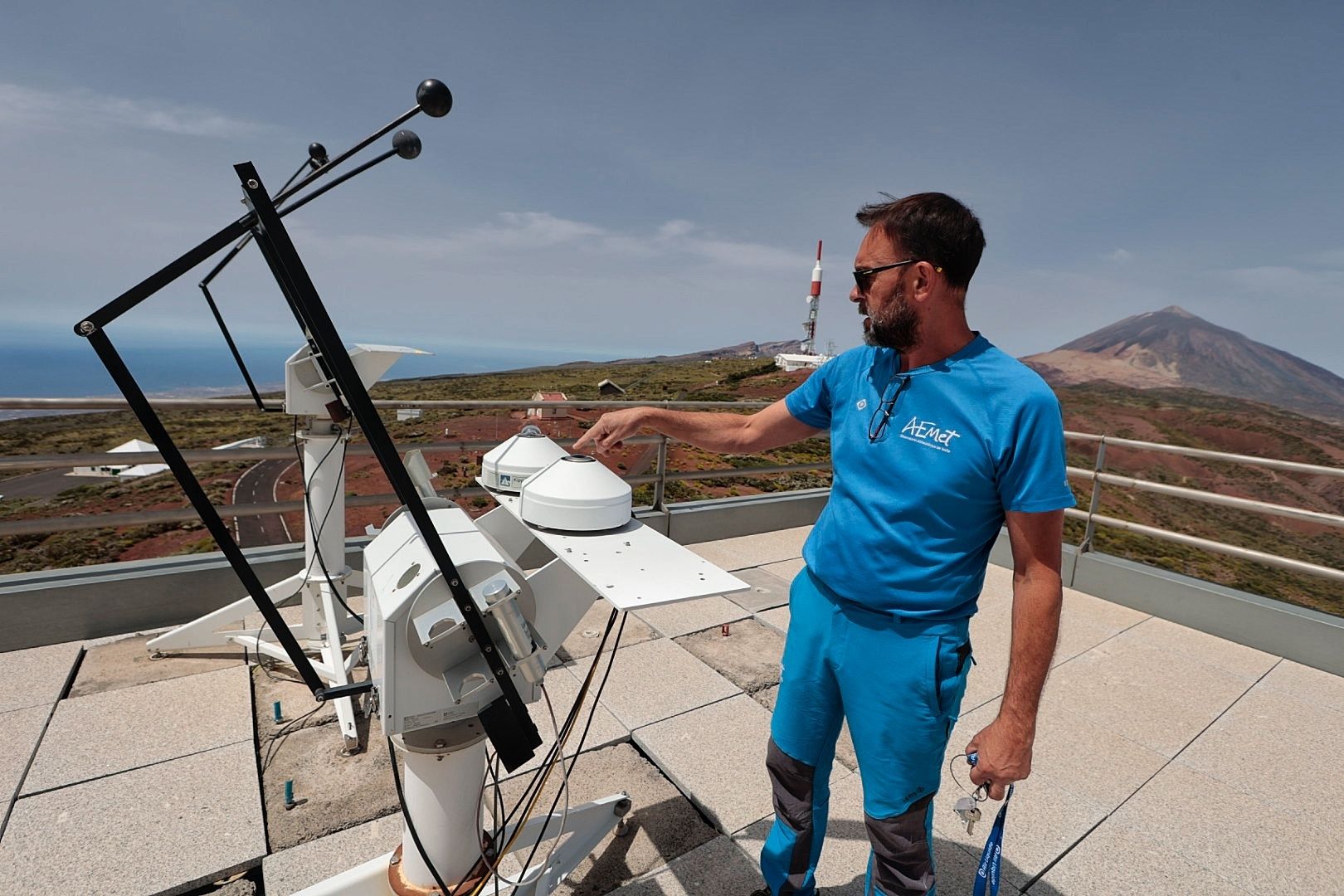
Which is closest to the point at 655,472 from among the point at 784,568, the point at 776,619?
the point at 784,568

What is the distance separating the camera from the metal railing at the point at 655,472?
2701mm

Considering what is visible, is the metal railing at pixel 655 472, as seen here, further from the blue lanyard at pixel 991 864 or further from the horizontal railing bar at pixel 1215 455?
the blue lanyard at pixel 991 864

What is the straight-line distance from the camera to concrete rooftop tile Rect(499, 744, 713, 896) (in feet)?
5.79

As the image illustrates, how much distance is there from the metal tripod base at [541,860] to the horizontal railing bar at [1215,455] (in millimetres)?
2856

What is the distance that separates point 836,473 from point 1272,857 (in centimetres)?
200

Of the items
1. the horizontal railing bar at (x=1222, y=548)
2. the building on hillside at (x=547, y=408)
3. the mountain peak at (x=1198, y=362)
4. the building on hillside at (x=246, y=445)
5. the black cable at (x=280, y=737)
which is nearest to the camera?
the black cable at (x=280, y=737)

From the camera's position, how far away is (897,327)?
4.40 feet

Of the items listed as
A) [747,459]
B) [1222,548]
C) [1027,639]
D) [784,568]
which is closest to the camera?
[1027,639]

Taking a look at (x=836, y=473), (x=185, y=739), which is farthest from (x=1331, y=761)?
(x=185, y=739)

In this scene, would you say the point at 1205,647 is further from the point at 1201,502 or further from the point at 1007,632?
the point at 1007,632

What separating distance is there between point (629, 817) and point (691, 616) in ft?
5.05

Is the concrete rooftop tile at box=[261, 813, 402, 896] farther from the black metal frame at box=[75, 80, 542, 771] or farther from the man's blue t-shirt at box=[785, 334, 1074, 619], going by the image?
the man's blue t-shirt at box=[785, 334, 1074, 619]

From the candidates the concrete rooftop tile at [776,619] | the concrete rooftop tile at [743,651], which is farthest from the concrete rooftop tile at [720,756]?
the concrete rooftop tile at [776,619]

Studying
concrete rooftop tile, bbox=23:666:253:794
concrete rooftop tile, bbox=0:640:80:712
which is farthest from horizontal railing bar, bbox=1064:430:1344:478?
concrete rooftop tile, bbox=0:640:80:712
